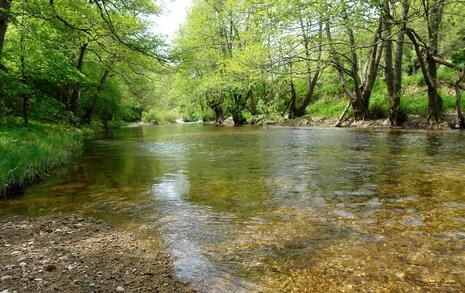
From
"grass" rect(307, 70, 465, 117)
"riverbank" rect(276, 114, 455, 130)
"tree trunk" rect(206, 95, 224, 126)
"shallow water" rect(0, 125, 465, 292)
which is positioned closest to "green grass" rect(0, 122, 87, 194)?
"shallow water" rect(0, 125, 465, 292)

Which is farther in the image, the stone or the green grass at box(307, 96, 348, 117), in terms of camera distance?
the green grass at box(307, 96, 348, 117)

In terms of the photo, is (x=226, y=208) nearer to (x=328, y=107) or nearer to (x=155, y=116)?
(x=328, y=107)

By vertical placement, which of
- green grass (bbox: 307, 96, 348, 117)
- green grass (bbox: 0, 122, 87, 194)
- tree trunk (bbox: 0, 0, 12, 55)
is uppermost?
tree trunk (bbox: 0, 0, 12, 55)

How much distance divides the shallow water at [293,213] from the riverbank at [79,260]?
313 millimetres

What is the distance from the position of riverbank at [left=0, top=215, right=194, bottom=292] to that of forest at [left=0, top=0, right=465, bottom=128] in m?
6.56

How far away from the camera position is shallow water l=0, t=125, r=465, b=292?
11.9 ft

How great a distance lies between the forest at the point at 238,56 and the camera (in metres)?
13.4

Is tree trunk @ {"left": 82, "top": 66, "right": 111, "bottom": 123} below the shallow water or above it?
above

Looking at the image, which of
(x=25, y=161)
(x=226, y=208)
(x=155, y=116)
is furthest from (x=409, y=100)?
(x=155, y=116)

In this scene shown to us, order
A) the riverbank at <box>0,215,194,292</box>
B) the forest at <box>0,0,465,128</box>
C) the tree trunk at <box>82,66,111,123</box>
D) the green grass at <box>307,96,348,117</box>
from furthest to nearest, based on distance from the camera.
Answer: the tree trunk at <box>82,66,111,123</box>, the green grass at <box>307,96,348,117</box>, the forest at <box>0,0,465,128</box>, the riverbank at <box>0,215,194,292</box>

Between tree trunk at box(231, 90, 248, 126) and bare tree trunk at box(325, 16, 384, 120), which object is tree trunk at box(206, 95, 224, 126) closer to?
tree trunk at box(231, 90, 248, 126)

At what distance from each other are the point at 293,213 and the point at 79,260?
125 inches

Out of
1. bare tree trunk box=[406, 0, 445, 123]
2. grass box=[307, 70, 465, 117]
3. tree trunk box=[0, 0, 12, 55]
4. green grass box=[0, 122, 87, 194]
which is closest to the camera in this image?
green grass box=[0, 122, 87, 194]

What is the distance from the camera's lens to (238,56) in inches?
1125
